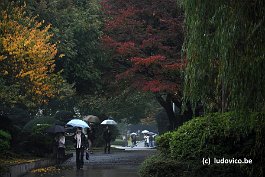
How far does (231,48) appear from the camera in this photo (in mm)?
10078

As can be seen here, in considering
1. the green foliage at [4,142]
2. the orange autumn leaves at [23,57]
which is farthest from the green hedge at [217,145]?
the green foliage at [4,142]

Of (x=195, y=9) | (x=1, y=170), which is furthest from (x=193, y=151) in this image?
(x=1, y=170)

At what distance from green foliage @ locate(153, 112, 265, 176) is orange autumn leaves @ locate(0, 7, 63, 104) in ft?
22.2

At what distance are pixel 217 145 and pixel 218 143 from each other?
0.33ft

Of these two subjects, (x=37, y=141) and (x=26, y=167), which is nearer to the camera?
(x=26, y=167)

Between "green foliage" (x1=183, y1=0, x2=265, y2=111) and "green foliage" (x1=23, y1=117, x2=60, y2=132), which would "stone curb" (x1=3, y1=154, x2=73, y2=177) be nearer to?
"green foliage" (x1=23, y1=117, x2=60, y2=132)

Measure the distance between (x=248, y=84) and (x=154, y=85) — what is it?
571 inches

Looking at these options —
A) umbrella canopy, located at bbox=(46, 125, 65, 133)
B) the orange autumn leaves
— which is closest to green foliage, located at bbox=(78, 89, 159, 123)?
umbrella canopy, located at bbox=(46, 125, 65, 133)

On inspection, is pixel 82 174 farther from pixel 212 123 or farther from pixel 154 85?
pixel 154 85

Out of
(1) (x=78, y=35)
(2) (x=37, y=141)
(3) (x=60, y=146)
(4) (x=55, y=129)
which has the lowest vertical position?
(3) (x=60, y=146)

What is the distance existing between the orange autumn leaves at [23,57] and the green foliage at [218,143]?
22.2ft

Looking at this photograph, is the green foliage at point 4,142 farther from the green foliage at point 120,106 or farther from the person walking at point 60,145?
the green foliage at point 120,106

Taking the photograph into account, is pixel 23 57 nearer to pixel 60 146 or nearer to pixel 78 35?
pixel 60 146

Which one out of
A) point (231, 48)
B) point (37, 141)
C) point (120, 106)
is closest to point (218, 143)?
point (231, 48)
